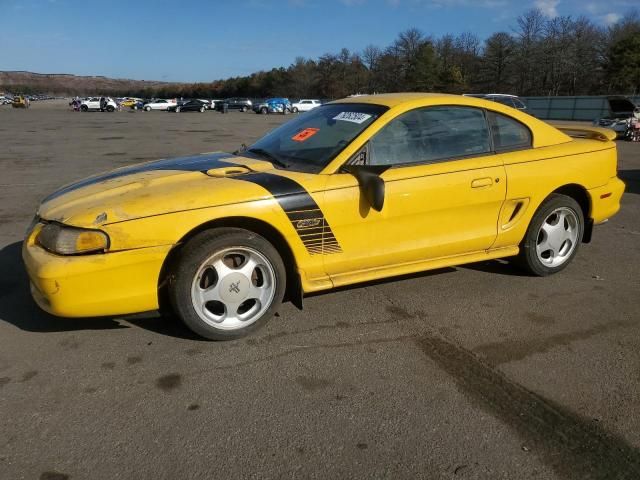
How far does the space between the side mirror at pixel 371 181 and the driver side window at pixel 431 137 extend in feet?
0.58

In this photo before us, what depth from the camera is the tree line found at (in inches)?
2205

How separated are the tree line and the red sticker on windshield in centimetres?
5485

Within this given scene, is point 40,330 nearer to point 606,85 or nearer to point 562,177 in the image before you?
point 562,177

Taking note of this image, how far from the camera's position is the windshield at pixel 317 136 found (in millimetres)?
3605

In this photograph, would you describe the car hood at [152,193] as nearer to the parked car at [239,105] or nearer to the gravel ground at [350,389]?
the gravel ground at [350,389]

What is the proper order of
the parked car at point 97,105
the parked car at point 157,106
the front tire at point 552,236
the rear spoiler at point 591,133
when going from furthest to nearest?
the parked car at point 157,106 → the parked car at point 97,105 → the rear spoiler at point 591,133 → the front tire at point 552,236

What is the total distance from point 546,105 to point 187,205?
4499 cm

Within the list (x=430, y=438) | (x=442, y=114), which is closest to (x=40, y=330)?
(x=430, y=438)

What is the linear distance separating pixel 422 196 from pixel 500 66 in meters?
76.7

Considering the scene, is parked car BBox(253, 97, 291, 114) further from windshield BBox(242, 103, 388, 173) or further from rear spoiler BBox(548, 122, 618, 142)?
windshield BBox(242, 103, 388, 173)

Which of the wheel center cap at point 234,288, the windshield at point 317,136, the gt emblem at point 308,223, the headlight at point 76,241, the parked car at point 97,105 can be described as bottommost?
the wheel center cap at point 234,288

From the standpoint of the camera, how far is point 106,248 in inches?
116

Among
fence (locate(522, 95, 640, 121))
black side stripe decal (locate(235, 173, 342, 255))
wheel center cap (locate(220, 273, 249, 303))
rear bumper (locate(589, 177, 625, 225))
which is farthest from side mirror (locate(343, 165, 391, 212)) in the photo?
fence (locate(522, 95, 640, 121))

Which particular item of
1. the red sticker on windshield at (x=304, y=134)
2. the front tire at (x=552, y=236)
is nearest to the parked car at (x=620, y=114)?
the front tire at (x=552, y=236)
